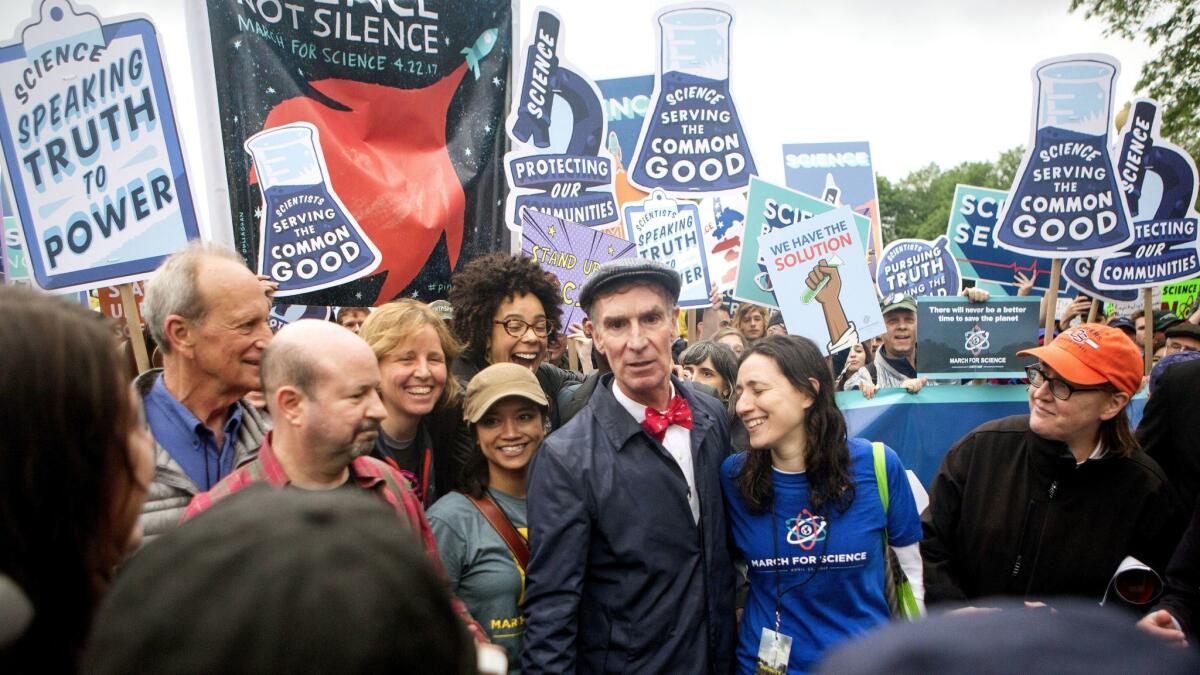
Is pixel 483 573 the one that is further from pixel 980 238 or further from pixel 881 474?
pixel 980 238

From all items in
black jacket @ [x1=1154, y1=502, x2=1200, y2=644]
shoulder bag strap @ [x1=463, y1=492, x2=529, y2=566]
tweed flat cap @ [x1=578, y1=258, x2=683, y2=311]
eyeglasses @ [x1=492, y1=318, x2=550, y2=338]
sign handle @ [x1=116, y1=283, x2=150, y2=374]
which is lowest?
black jacket @ [x1=1154, y1=502, x2=1200, y2=644]

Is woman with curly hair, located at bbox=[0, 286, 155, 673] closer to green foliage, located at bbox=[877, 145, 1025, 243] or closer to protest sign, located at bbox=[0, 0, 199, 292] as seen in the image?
protest sign, located at bbox=[0, 0, 199, 292]

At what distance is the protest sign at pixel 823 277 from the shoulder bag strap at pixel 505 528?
9.27 ft

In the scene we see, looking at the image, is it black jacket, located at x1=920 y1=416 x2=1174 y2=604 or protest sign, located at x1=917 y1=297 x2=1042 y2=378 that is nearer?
black jacket, located at x1=920 y1=416 x2=1174 y2=604

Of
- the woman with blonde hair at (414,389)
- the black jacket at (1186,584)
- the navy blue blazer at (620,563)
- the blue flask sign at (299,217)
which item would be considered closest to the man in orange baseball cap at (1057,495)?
the black jacket at (1186,584)

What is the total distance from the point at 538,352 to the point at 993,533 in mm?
2014

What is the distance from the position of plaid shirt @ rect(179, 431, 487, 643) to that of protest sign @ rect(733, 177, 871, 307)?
168 inches

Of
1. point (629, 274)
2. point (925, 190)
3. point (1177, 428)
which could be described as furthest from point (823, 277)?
point (925, 190)

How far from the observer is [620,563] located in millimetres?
2318

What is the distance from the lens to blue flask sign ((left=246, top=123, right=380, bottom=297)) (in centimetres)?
357

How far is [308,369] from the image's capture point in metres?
2.06

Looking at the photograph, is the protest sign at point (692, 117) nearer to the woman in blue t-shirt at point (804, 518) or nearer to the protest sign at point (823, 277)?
the protest sign at point (823, 277)

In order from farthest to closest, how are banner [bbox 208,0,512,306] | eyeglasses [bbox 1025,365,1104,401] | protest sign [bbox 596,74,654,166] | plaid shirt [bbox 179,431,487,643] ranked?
protest sign [bbox 596,74,654,166] → banner [bbox 208,0,512,306] → eyeglasses [bbox 1025,365,1104,401] → plaid shirt [bbox 179,431,487,643]

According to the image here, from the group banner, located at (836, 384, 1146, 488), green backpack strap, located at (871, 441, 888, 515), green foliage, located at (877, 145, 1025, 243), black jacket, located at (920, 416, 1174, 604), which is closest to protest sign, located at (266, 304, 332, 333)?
green backpack strap, located at (871, 441, 888, 515)
